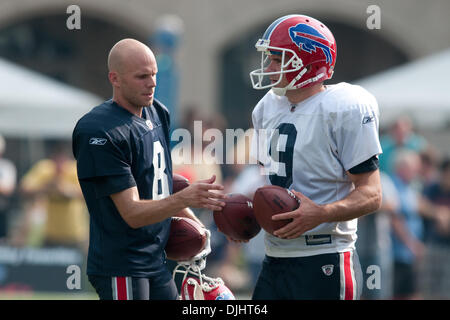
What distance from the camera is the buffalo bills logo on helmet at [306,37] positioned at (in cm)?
413

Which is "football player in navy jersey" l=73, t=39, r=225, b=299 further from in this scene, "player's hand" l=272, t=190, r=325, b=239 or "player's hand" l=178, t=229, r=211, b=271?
"player's hand" l=272, t=190, r=325, b=239

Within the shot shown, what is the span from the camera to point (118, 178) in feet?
12.9

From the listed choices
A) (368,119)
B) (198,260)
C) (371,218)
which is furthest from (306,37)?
(371,218)

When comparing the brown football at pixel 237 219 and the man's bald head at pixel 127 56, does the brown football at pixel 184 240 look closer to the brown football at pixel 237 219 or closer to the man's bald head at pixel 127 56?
the brown football at pixel 237 219

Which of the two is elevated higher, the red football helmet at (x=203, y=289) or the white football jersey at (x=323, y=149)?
the white football jersey at (x=323, y=149)

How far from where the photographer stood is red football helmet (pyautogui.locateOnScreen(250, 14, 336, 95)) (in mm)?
4129

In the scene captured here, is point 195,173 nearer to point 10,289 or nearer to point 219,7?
point 10,289

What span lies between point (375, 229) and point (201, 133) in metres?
2.75

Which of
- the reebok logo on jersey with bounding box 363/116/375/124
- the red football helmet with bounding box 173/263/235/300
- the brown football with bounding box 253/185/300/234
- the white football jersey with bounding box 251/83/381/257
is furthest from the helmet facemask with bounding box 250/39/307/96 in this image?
the red football helmet with bounding box 173/263/235/300

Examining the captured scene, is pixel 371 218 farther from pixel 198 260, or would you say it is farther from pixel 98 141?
pixel 98 141

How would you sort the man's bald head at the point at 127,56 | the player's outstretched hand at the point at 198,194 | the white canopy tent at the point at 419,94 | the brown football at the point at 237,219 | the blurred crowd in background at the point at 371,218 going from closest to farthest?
the player's outstretched hand at the point at 198,194 < the man's bald head at the point at 127,56 < the brown football at the point at 237,219 < the blurred crowd in background at the point at 371,218 < the white canopy tent at the point at 419,94

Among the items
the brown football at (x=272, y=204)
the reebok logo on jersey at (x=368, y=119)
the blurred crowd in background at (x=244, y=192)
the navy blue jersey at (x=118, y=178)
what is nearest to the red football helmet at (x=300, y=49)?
the reebok logo on jersey at (x=368, y=119)

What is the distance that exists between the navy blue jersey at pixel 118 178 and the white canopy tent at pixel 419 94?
20.9 feet

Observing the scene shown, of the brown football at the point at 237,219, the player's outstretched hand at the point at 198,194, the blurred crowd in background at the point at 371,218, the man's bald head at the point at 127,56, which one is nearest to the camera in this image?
the player's outstretched hand at the point at 198,194
